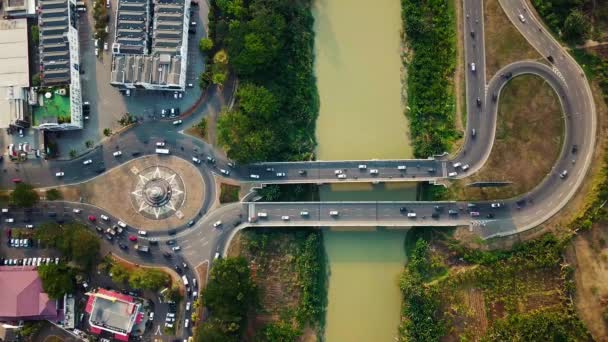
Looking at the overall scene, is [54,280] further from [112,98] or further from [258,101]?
[258,101]

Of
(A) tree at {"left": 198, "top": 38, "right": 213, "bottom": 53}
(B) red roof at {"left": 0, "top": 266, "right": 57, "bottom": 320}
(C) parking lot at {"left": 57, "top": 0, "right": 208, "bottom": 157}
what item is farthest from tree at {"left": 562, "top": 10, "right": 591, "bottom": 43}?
(B) red roof at {"left": 0, "top": 266, "right": 57, "bottom": 320}

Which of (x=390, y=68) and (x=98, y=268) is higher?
(x=390, y=68)

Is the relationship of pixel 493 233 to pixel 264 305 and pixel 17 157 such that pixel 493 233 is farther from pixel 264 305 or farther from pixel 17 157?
pixel 17 157

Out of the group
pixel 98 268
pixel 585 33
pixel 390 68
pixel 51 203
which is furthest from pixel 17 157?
pixel 585 33

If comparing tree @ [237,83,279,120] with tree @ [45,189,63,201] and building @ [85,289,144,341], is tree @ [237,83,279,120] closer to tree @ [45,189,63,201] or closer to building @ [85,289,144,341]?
tree @ [45,189,63,201]

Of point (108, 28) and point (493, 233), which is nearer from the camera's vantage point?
point (493, 233)

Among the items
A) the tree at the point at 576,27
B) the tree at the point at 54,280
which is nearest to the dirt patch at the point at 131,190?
the tree at the point at 54,280
